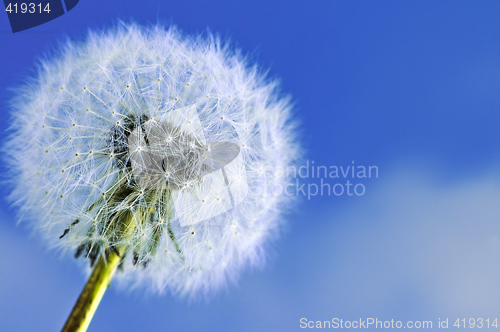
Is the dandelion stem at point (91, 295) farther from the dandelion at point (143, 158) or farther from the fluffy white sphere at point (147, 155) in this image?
the fluffy white sphere at point (147, 155)

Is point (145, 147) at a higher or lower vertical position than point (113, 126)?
lower

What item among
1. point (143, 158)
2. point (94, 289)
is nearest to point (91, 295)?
point (94, 289)

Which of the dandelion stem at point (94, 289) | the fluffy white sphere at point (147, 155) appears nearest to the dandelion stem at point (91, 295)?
the dandelion stem at point (94, 289)

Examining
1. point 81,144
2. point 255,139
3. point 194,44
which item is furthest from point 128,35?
point 255,139

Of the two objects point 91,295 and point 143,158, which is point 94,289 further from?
point 143,158

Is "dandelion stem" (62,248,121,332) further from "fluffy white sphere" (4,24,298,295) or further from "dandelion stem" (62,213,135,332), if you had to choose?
"fluffy white sphere" (4,24,298,295)

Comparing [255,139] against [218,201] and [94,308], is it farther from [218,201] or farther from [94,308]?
[94,308]

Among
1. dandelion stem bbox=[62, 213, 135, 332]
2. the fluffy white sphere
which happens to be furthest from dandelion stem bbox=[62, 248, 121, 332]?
the fluffy white sphere
